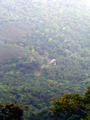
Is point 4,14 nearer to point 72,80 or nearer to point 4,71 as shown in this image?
point 4,71

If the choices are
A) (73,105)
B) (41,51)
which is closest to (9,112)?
(73,105)

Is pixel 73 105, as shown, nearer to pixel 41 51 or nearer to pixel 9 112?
pixel 9 112

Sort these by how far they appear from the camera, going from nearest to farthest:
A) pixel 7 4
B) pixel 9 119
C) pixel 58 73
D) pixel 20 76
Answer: pixel 9 119
pixel 20 76
pixel 58 73
pixel 7 4

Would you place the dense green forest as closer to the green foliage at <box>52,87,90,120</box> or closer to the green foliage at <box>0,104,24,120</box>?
the green foliage at <box>0,104,24,120</box>

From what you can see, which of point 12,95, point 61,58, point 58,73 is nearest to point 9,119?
point 12,95

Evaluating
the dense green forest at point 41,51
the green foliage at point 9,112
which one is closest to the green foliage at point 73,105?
the green foliage at point 9,112

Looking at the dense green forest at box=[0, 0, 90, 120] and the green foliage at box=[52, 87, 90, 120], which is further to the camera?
the dense green forest at box=[0, 0, 90, 120]

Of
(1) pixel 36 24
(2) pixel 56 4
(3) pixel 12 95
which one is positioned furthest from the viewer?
(2) pixel 56 4

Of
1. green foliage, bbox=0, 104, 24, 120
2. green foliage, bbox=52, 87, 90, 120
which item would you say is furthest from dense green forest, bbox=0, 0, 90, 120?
green foliage, bbox=52, 87, 90, 120

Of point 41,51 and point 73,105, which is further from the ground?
point 73,105
